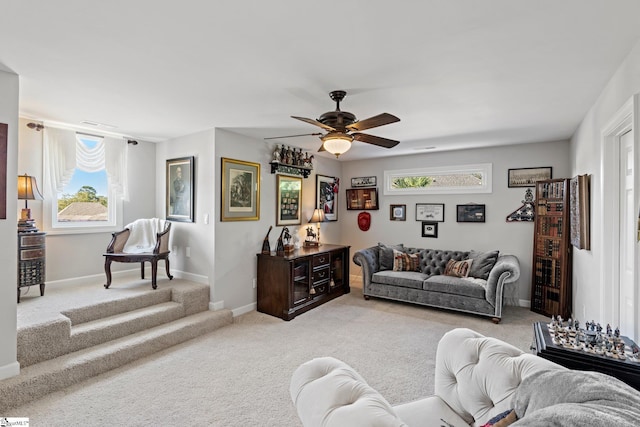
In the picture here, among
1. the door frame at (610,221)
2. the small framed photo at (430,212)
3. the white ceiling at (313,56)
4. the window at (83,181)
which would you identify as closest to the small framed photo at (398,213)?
the small framed photo at (430,212)

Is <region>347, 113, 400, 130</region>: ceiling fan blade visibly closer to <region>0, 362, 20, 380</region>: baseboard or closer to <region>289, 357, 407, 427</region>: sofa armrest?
<region>289, 357, 407, 427</region>: sofa armrest

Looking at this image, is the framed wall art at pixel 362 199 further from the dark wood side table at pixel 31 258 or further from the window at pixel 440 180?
the dark wood side table at pixel 31 258

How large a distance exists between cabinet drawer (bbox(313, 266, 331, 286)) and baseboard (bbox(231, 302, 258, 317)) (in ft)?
3.11

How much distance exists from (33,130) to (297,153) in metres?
3.41

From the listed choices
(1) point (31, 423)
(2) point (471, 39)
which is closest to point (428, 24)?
(2) point (471, 39)

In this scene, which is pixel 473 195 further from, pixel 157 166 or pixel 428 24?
pixel 157 166

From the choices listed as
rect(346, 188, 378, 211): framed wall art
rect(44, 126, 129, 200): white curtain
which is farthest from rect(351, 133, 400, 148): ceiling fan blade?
rect(44, 126, 129, 200): white curtain

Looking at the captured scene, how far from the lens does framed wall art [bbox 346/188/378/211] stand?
6.33 m

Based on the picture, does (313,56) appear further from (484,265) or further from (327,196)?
(327,196)

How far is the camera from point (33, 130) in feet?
12.6

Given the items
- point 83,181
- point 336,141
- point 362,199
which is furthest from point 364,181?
point 83,181

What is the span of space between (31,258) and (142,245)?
3.91 feet

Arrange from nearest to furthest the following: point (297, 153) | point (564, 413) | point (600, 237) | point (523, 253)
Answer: point (564, 413) → point (600, 237) → point (523, 253) → point (297, 153)

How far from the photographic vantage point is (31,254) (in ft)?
11.3
